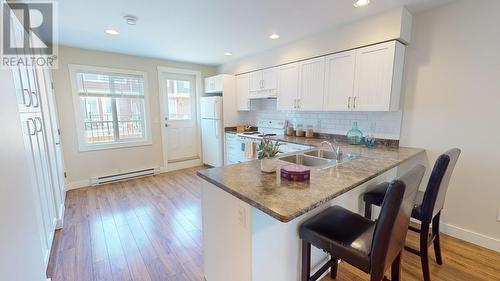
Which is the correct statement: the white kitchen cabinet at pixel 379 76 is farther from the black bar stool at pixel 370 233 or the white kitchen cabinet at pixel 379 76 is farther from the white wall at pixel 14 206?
Result: the white wall at pixel 14 206

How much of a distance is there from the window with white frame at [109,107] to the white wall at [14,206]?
2.79 m

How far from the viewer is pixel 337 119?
10.6ft

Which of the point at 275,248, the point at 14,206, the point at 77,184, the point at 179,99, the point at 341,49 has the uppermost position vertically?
the point at 341,49

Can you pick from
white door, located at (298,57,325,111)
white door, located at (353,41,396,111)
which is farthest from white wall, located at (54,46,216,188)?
white door, located at (353,41,396,111)

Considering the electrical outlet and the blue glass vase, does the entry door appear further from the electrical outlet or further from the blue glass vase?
the electrical outlet

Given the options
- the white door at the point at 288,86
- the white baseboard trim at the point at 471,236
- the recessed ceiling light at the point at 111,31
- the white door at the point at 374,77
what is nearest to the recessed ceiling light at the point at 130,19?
the recessed ceiling light at the point at 111,31

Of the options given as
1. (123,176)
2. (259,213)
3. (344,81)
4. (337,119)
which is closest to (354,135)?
(337,119)

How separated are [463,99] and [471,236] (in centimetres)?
139

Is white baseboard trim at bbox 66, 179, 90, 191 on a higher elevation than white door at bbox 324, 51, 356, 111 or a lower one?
lower

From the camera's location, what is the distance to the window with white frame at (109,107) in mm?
3709

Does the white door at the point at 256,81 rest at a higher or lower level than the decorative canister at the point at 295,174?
higher

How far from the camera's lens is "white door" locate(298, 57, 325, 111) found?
303 cm

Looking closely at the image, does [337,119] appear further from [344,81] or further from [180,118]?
[180,118]

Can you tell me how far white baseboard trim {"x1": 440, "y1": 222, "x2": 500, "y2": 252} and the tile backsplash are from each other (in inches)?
42.5
